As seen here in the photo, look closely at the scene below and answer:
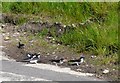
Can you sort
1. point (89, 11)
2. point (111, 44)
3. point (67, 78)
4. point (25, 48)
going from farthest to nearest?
point (89, 11), point (25, 48), point (111, 44), point (67, 78)

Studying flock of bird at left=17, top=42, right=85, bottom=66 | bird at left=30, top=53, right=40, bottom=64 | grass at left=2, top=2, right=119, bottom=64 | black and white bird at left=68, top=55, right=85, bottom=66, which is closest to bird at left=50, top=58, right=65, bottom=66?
flock of bird at left=17, top=42, right=85, bottom=66

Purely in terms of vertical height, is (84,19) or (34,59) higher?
Result: (84,19)

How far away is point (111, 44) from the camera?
7.16 meters

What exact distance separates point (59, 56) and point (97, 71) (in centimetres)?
96

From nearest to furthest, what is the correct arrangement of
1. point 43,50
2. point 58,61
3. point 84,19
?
1. point 58,61
2. point 43,50
3. point 84,19

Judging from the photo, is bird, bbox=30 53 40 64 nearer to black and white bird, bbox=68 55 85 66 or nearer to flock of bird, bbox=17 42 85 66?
flock of bird, bbox=17 42 85 66

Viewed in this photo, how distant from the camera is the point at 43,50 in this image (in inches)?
297

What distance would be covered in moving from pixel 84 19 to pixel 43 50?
1.34 m

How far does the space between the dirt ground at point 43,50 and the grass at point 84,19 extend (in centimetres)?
19

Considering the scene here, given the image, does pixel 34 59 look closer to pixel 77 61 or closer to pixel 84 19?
pixel 77 61

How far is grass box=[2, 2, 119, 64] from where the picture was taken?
285 inches

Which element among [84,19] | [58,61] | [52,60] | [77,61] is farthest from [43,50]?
[84,19]

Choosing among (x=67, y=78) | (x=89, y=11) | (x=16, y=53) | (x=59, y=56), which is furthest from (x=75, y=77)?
(x=89, y=11)

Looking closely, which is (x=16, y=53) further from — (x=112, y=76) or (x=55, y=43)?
(x=112, y=76)
